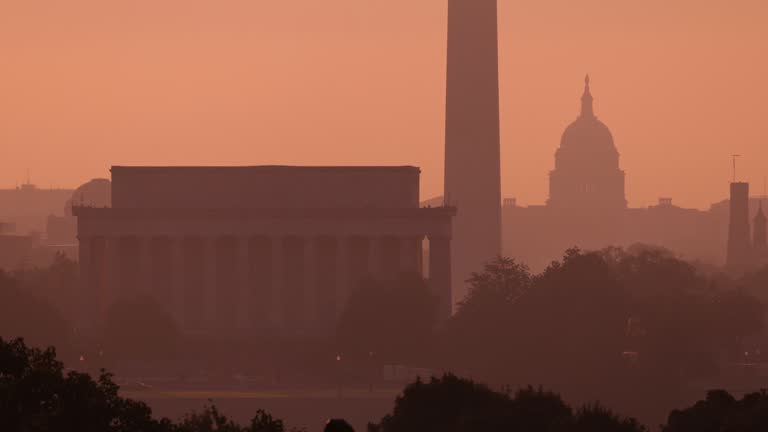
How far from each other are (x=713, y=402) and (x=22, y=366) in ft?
163

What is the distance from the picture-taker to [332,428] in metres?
89.2

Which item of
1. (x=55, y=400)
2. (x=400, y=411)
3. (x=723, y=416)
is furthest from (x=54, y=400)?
(x=400, y=411)

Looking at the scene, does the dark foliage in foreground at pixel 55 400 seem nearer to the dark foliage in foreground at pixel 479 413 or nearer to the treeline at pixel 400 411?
the treeline at pixel 400 411

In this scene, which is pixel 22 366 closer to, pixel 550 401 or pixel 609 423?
pixel 609 423

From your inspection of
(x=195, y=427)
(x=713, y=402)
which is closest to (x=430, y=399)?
(x=713, y=402)

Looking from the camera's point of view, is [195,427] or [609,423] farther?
[609,423]

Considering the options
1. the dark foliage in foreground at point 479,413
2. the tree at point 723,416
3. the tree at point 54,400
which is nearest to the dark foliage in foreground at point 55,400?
the tree at point 54,400

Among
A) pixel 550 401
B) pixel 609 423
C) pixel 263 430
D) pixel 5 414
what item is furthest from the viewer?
pixel 550 401

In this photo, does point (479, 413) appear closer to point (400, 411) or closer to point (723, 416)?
point (400, 411)

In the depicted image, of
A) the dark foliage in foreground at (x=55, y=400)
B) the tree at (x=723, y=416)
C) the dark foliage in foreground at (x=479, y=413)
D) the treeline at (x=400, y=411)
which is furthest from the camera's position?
the dark foliage in foreground at (x=479, y=413)

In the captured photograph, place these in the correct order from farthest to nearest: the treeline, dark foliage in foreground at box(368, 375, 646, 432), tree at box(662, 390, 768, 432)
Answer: dark foliage in foreground at box(368, 375, 646, 432) → tree at box(662, 390, 768, 432) → the treeline

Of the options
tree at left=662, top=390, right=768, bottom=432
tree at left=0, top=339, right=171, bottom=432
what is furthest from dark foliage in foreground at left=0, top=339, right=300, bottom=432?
tree at left=662, top=390, right=768, bottom=432

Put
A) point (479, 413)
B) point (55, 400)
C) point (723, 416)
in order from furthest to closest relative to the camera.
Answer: point (479, 413) < point (723, 416) < point (55, 400)

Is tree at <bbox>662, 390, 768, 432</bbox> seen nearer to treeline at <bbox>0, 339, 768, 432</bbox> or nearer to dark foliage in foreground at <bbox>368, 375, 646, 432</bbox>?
treeline at <bbox>0, 339, 768, 432</bbox>
